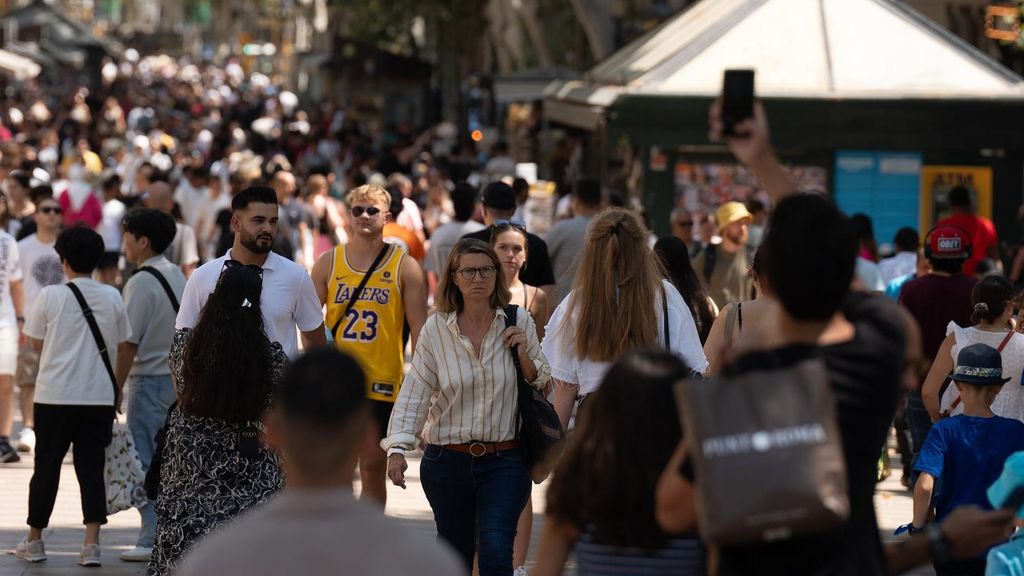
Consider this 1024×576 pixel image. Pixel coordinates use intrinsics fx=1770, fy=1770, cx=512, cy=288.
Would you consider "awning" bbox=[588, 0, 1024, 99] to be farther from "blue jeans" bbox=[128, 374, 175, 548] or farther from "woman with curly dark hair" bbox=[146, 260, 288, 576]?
"woman with curly dark hair" bbox=[146, 260, 288, 576]

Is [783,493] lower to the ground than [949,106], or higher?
lower

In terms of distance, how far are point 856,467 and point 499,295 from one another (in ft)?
11.6

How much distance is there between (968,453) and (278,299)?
2.79m

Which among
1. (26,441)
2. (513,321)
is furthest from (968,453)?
(26,441)

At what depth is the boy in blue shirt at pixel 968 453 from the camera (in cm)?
660

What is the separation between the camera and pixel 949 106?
1667 cm

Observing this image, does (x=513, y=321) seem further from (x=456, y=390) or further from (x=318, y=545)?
(x=318, y=545)

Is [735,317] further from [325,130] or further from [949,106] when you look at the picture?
[325,130]

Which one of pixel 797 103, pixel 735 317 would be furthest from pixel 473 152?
pixel 735 317

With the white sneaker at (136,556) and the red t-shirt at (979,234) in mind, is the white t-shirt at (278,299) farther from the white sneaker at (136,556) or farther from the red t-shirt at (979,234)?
the red t-shirt at (979,234)

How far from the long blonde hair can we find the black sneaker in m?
5.89

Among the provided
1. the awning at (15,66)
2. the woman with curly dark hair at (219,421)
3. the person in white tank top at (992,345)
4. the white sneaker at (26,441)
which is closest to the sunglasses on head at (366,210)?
the woman with curly dark hair at (219,421)

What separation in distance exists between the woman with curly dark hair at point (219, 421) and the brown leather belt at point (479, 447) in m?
0.68

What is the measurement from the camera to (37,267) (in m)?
12.2
